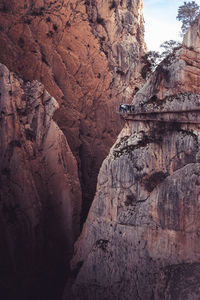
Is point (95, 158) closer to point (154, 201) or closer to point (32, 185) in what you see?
point (32, 185)

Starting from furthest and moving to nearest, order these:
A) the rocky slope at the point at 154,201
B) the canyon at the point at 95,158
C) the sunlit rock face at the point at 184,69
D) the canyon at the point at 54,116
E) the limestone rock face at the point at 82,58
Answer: the limestone rock face at the point at 82,58 < the canyon at the point at 54,116 < the sunlit rock face at the point at 184,69 < the canyon at the point at 95,158 < the rocky slope at the point at 154,201

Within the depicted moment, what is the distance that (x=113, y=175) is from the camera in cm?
1553

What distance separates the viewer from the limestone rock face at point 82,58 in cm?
2459

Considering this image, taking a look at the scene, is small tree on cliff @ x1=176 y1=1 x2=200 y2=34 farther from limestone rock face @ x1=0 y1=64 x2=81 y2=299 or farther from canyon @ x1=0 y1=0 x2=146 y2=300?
limestone rock face @ x1=0 y1=64 x2=81 y2=299

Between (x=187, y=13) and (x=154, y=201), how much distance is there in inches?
790

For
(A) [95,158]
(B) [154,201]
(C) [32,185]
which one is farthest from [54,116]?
(B) [154,201]

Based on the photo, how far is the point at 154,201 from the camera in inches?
549

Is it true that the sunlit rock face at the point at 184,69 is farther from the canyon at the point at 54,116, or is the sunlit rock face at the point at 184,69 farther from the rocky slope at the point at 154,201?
the canyon at the point at 54,116

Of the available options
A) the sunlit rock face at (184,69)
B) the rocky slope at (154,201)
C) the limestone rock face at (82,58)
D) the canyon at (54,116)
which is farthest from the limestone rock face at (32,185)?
the sunlit rock face at (184,69)

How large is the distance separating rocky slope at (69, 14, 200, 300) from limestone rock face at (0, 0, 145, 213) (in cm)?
1036

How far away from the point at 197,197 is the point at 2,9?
848 inches

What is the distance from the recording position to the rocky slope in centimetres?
1312

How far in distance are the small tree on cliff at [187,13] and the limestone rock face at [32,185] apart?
45.5 feet

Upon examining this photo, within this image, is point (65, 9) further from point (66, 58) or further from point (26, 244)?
point (26, 244)
